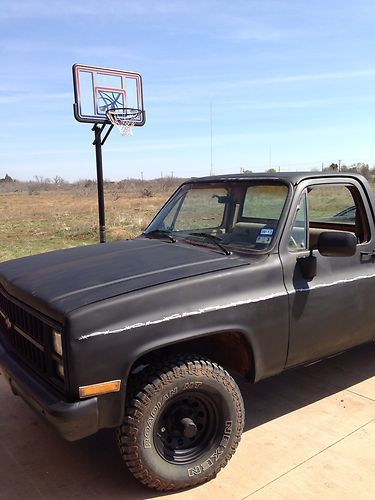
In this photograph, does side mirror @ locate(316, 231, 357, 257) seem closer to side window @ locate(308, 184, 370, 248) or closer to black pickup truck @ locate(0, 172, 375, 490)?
black pickup truck @ locate(0, 172, 375, 490)

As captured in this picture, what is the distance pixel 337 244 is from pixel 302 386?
155 centimetres

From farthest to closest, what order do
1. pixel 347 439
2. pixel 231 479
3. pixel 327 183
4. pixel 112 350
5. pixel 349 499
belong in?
pixel 327 183
pixel 347 439
pixel 231 479
pixel 349 499
pixel 112 350

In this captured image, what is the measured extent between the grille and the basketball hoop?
687cm

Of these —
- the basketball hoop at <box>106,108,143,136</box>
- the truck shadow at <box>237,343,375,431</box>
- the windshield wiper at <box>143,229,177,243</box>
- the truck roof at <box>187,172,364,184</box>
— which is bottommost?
the truck shadow at <box>237,343,375,431</box>

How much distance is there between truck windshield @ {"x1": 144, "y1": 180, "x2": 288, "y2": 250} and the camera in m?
3.53

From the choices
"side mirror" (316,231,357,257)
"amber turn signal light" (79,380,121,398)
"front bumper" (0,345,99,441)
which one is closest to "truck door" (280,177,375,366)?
"side mirror" (316,231,357,257)

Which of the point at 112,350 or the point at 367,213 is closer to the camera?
the point at 112,350

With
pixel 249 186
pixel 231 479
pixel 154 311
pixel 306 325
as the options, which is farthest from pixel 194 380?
pixel 249 186

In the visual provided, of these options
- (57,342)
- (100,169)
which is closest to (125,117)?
(100,169)

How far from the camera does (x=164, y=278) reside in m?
2.86

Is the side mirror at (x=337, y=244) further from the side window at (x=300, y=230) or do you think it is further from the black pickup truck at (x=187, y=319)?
the side window at (x=300, y=230)

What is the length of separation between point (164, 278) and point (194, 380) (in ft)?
2.03

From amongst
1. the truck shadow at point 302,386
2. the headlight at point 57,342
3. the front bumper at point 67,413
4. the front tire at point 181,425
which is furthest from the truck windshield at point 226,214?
the front bumper at point 67,413

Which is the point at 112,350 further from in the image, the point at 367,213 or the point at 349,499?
the point at 367,213
